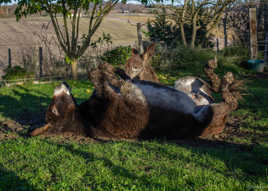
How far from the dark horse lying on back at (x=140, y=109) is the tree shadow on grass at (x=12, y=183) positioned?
1.54 meters

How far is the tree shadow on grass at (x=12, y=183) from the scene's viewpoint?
9.92ft

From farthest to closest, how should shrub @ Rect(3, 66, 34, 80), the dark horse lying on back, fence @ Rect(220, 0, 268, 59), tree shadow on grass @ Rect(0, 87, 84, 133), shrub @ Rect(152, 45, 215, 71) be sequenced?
fence @ Rect(220, 0, 268, 59)
shrub @ Rect(152, 45, 215, 71)
shrub @ Rect(3, 66, 34, 80)
tree shadow on grass @ Rect(0, 87, 84, 133)
the dark horse lying on back

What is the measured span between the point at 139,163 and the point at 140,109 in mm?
934

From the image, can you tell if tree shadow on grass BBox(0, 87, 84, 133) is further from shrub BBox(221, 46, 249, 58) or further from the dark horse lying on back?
shrub BBox(221, 46, 249, 58)

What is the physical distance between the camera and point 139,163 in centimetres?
360

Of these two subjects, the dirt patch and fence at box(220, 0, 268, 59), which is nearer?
the dirt patch

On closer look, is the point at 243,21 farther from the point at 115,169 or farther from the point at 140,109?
the point at 115,169

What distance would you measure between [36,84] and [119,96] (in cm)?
739

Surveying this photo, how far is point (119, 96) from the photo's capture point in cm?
438

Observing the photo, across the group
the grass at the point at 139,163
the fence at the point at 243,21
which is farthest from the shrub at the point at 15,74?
the fence at the point at 243,21

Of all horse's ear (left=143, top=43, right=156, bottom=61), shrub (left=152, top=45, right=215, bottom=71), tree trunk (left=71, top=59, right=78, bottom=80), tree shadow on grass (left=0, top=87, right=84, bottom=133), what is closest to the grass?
tree shadow on grass (left=0, top=87, right=84, bottom=133)

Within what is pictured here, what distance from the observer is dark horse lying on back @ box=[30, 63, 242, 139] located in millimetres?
4336

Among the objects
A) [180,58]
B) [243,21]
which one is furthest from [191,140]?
[243,21]

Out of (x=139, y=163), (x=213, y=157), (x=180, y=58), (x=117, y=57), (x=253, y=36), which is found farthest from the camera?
(x=253, y=36)
